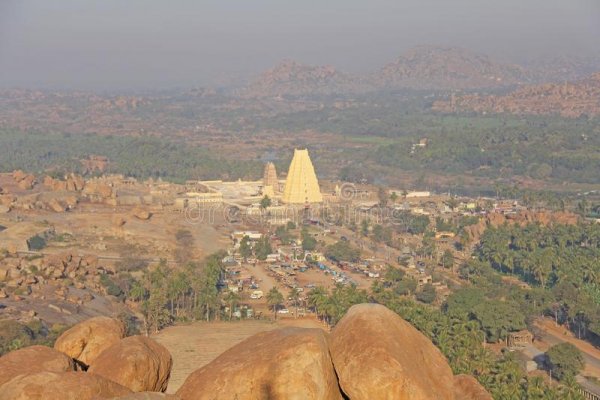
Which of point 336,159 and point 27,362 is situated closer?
point 27,362

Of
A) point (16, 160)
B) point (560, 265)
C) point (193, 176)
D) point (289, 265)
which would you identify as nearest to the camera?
point (560, 265)

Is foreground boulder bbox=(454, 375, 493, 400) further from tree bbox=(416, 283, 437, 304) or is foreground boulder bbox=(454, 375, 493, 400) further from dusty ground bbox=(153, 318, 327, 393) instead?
tree bbox=(416, 283, 437, 304)

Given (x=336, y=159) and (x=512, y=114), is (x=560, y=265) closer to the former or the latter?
(x=336, y=159)

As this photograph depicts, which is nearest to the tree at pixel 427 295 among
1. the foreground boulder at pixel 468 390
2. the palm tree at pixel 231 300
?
the palm tree at pixel 231 300

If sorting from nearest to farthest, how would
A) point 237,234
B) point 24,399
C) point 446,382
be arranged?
point 24,399 < point 446,382 < point 237,234

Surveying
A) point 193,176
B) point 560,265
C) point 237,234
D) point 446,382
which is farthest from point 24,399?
point 193,176

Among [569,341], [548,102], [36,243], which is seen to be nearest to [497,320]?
[569,341]
